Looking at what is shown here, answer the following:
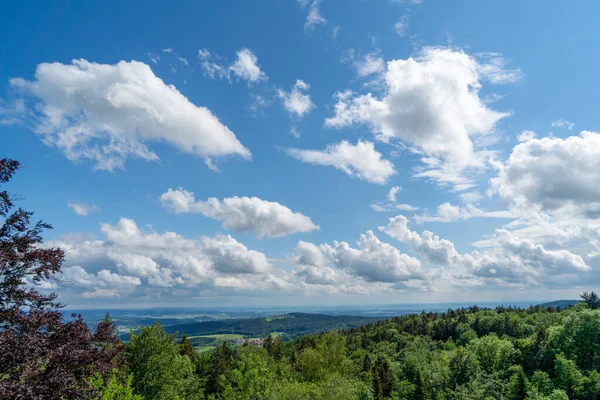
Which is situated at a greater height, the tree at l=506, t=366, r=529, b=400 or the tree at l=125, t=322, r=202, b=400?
the tree at l=125, t=322, r=202, b=400

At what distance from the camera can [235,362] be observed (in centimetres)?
6681

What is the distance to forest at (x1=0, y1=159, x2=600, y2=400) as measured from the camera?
11.0m

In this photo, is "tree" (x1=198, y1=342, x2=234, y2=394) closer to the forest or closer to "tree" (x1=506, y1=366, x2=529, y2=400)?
the forest

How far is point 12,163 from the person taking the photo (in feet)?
39.2

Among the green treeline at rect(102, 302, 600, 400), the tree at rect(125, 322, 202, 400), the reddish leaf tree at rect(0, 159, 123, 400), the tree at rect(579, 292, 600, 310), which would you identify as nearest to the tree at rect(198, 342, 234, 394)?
the green treeline at rect(102, 302, 600, 400)

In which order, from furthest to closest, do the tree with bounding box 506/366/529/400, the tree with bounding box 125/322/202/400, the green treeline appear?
the tree with bounding box 506/366/529/400 → the green treeline → the tree with bounding box 125/322/202/400

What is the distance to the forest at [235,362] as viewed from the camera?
11.0 m

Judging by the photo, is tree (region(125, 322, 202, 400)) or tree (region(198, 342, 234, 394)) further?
tree (region(198, 342, 234, 394))

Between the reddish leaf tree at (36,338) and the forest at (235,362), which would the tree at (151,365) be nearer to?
the forest at (235,362)

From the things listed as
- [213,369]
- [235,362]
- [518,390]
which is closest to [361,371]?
[235,362]

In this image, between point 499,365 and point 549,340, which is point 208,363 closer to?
point 499,365

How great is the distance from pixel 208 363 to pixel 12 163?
191 feet

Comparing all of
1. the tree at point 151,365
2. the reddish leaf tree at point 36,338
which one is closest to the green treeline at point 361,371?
the tree at point 151,365

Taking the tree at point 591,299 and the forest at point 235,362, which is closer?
the forest at point 235,362
